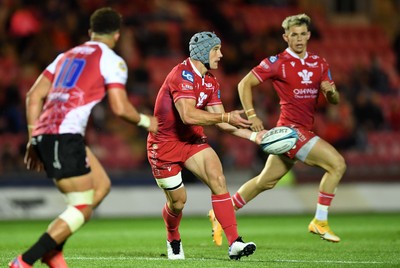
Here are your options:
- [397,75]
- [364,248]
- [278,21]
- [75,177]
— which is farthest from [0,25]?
[75,177]

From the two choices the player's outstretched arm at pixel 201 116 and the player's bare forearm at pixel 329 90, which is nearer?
the player's outstretched arm at pixel 201 116

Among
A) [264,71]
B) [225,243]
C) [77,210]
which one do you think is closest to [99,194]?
[77,210]

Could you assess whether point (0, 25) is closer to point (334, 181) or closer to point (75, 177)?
point (334, 181)

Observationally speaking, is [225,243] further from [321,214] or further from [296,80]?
[296,80]

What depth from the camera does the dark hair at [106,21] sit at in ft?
25.5

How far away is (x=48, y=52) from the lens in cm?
1952

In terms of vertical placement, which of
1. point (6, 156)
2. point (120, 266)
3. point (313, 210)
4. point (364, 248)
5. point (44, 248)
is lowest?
point (313, 210)

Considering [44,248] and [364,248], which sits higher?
[44,248]

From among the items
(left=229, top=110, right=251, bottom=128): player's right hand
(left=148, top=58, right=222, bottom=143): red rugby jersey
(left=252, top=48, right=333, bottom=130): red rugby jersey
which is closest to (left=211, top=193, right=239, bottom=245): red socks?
(left=148, top=58, right=222, bottom=143): red rugby jersey

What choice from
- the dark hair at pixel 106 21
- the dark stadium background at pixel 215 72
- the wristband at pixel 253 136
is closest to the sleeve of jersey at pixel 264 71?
the wristband at pixel 253 136

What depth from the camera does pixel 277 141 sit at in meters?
9.50

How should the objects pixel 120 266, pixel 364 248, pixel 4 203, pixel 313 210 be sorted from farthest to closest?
pixel 313 210, pixel 4 203, pixel 364 248, pixel 120 266

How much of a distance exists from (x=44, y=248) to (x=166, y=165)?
2642 millimetres

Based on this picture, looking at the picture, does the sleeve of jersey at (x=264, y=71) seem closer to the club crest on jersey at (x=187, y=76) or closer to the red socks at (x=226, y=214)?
the club crest on jersey at (x=187, y=76)
